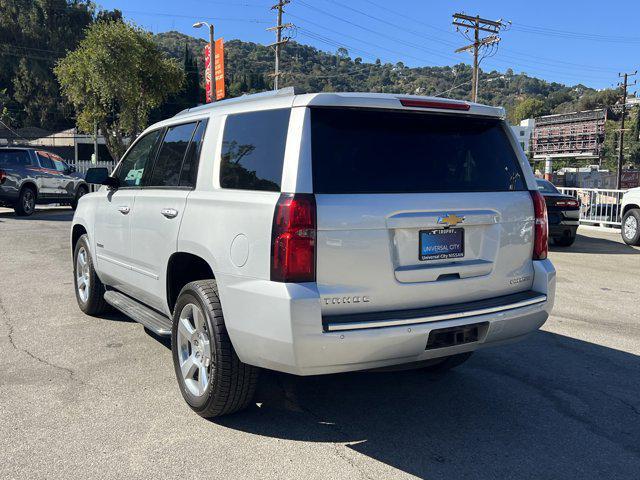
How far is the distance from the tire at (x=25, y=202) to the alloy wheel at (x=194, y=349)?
15.3 meters

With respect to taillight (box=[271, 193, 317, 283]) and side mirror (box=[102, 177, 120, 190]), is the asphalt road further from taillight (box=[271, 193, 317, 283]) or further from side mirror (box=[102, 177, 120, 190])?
side mirror (box=[102, 177, 120, 190])

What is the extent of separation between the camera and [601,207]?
17.0 metres

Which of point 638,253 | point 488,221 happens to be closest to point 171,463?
point 488,221

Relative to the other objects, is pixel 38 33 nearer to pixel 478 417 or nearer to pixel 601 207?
pixel 601 207

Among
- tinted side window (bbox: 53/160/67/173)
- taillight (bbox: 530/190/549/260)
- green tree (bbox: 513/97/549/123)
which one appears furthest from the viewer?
green tree (bbox: 513/97/549/123)

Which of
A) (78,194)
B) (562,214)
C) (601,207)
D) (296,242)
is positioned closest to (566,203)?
(562,214)

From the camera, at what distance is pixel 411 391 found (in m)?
4.27

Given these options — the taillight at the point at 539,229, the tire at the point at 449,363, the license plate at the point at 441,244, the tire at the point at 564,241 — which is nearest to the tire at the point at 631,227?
the tire at the point at 564,241

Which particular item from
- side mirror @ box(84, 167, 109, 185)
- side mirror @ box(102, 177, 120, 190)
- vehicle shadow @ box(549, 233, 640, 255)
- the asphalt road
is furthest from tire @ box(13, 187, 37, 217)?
vehicle shadow @ box(549, 233, 640, 255)

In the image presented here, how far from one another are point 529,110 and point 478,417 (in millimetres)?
170908

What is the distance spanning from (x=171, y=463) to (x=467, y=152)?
259cm

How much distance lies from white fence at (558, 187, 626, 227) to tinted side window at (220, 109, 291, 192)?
1544 cm

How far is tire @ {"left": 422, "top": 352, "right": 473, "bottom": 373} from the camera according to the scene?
4371 millimetres

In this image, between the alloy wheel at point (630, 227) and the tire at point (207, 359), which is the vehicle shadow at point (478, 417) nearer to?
the tire at point (207, 359)
